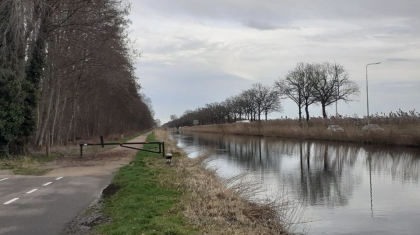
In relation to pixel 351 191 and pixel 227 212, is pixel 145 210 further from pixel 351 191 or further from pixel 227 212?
pixel 351 191

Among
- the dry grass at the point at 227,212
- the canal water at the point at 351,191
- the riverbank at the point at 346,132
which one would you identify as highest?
the riverbank at the point at 346,132

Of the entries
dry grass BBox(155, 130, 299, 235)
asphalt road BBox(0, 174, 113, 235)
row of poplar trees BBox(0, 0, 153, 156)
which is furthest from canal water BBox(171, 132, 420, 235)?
row of poplar trees BBox(0, 0, 153, 156)

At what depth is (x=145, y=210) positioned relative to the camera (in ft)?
25.8

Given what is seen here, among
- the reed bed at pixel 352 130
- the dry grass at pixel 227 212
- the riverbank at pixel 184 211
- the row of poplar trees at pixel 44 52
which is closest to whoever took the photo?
the riverbank at pixel 184 211

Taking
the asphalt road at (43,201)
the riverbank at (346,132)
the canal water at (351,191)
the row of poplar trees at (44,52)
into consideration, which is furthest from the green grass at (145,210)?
the riverbank at (346,132)

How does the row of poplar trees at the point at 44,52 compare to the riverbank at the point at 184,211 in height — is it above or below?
above

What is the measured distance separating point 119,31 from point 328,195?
1641 cm

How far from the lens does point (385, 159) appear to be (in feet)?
71.1

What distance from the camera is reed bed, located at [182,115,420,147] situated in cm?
2780

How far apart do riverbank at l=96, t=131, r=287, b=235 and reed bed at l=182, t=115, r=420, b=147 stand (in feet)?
72.3

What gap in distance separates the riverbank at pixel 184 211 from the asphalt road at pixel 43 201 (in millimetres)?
792

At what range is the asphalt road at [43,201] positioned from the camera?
693cm

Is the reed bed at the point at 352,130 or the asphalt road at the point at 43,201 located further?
the reed bed at the point at 352,130

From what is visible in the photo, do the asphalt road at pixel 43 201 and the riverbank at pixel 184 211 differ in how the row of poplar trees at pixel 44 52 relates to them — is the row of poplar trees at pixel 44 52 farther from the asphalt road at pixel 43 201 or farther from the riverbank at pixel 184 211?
the riverbank at pixel 184 211
